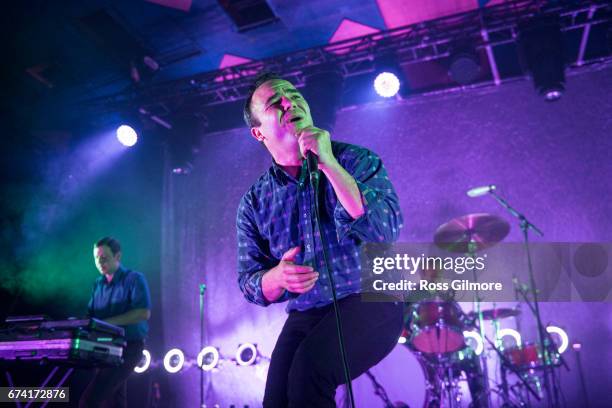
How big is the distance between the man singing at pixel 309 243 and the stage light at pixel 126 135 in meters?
5.72

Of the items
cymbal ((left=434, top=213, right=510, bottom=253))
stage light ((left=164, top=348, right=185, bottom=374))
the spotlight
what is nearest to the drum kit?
cymbal ((left=434, top=213, right=510, bottom=253))

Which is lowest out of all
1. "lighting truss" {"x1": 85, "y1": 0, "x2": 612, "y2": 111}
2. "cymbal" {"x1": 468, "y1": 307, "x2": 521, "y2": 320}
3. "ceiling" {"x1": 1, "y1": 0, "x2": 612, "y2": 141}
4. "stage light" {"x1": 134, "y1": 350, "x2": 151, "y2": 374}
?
"stage light" {"x1": 134, "y1": 350, "x2": 151, "y2": 374}

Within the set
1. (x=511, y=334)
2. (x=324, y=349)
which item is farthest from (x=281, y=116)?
(x=511, y=334)

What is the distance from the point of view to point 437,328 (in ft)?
16.9

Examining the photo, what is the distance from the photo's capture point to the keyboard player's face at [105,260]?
214 inches

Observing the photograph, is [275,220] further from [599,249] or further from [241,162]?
[241,162]

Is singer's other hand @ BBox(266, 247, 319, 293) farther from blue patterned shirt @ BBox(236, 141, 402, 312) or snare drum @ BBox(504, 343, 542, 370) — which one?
snare drum @ BBox(504, 343, 542, 370)

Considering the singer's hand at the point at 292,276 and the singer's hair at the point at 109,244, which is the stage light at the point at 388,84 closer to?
the singer's hair at the point at 109,244

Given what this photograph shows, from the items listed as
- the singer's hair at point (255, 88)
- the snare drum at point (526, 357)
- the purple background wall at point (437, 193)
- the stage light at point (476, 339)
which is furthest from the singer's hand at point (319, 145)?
the snare drum at point (526, 357)

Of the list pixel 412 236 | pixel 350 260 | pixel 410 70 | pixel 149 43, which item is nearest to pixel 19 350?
pixel 350 260

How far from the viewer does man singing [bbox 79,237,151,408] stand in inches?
182

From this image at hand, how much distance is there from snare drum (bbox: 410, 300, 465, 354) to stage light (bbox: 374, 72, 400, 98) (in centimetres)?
303

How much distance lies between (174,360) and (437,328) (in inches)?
179

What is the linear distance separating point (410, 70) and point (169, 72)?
3.89 metres
